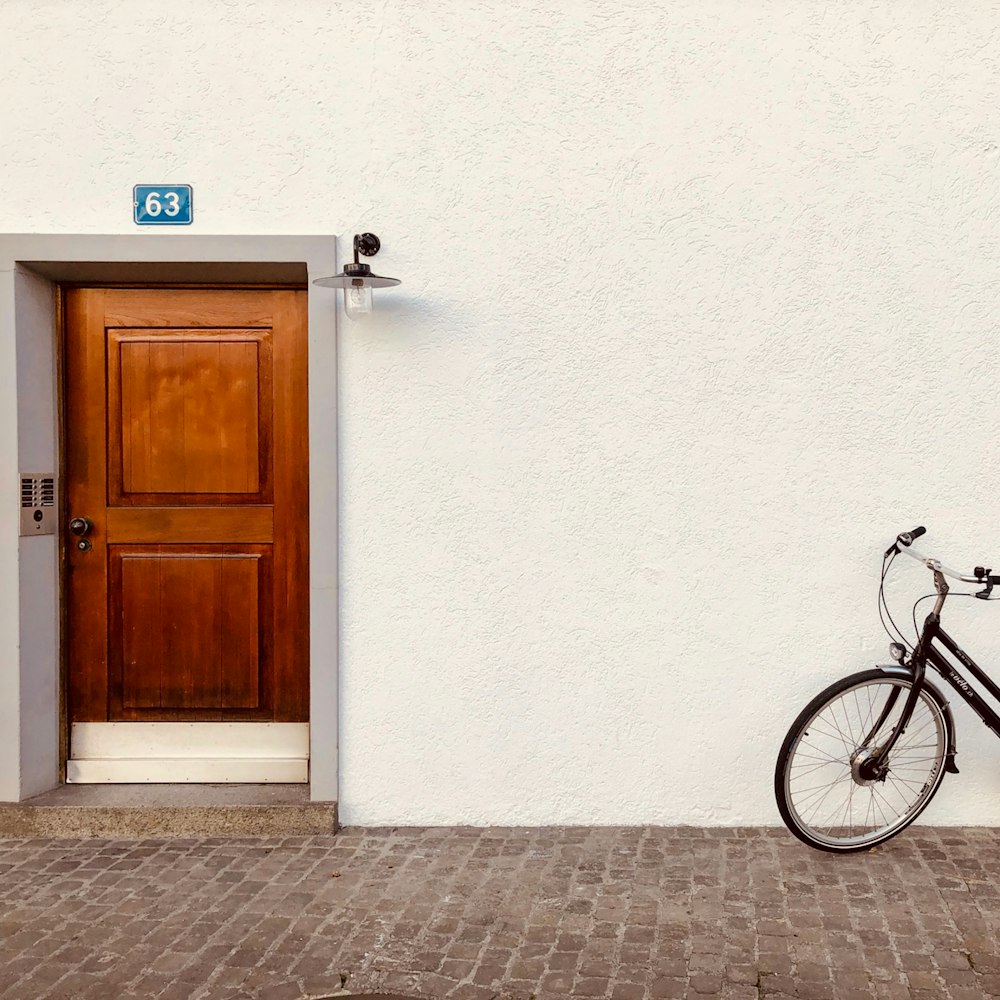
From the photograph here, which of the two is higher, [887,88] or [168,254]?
[887,88]

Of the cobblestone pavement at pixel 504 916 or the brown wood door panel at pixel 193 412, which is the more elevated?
the brown wood door panel at pixel 193 412

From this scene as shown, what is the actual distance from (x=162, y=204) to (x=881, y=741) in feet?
12.9

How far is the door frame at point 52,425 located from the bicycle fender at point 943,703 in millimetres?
2383

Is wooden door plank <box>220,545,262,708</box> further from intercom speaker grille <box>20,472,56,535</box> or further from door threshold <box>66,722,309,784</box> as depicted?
intercom speaker grille <box>20,472,56,535</box>

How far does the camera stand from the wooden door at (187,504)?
526 centimetres

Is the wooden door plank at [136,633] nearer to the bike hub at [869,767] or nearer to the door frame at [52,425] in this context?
the door frame at [52,425]

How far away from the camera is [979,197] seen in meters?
4.89

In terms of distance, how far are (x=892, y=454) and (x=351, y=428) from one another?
2.40 m

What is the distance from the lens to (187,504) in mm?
5309

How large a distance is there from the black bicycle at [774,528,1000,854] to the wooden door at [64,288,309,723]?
7.60 ft

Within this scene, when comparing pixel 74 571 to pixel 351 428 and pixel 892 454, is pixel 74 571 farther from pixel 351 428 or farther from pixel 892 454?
pixel 892 454

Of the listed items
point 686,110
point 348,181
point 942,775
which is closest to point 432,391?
point 348,181

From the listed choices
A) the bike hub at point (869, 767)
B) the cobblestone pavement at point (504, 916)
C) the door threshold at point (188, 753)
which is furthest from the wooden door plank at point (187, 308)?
the bike hub at point (869, 767)


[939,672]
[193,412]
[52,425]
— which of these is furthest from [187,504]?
[939,672]
